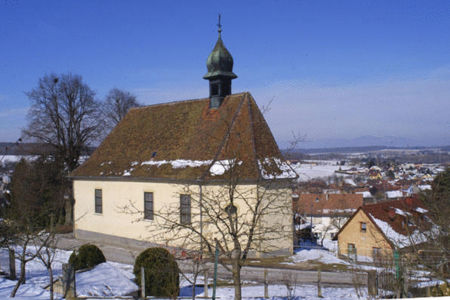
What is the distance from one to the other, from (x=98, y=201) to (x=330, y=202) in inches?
1732

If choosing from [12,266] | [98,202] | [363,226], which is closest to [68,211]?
[98,202]

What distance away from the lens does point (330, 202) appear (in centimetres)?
6062

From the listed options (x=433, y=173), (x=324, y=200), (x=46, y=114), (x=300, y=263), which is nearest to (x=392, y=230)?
(x=433, y=173)

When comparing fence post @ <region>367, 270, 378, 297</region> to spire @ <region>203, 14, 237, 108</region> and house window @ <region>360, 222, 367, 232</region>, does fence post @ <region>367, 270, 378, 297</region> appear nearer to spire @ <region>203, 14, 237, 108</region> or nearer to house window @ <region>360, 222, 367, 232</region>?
spire @ <region>203, 14, 237, 108</region>

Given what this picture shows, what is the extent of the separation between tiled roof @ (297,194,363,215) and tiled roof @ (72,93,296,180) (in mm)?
36375

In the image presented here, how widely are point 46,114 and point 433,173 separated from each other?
82.1 feet

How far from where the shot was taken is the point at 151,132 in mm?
22688

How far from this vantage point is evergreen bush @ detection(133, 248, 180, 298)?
10656mm

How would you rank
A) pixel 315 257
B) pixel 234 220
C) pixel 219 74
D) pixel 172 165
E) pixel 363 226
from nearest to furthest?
pixel 234 220, pixel 315 257, pixel 172 165, pixel 219 74, pixel 363 226

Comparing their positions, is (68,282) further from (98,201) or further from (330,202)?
(330,202)

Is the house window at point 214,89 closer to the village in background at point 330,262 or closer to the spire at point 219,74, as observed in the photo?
the spire at point 219,74

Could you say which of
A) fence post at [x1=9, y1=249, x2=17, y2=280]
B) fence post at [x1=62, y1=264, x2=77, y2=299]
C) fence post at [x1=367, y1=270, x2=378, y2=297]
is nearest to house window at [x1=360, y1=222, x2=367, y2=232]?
fence post at [x1=367, y1=270, x2=378, y2=297]

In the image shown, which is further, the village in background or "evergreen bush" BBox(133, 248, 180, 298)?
"evergreen bush" BBox(133, 248, 180, 298)

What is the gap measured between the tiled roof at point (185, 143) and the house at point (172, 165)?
0.15 ft
